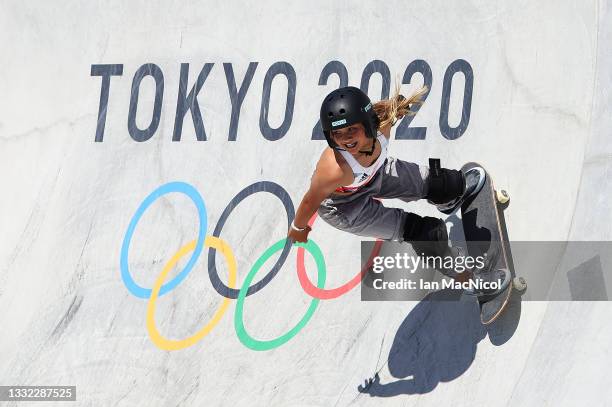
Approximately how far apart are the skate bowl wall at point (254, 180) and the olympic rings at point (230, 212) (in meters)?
0.02

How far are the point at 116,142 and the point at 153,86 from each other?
0.74 meters

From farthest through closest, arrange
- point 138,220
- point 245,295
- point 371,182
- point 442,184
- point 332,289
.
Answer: point 138,220
point 245,295
point 332,289
point 442,184
point 371,182

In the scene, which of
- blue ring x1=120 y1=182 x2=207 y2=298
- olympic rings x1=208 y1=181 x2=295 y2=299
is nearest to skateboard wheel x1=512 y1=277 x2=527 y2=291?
olympic rings x1=208 y1=181 x2=295 y2=299

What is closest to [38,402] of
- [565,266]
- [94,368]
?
[94,368]

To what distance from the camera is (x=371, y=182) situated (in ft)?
20.6

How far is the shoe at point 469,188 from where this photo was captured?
267 inches

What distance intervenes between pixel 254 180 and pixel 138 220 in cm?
140

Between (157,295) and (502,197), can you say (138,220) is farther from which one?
(502,197)

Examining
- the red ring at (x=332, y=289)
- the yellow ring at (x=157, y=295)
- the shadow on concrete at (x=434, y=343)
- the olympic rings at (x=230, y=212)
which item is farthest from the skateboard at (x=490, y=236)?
the yellow ring at (x=157, y=295)

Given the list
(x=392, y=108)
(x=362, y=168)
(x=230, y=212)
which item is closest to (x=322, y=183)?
(x=362, y=168)

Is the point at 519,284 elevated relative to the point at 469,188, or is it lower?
lower

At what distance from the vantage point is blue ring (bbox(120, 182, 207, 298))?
8.38m

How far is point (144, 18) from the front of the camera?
30.9ft

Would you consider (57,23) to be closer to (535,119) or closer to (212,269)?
(212,269)
